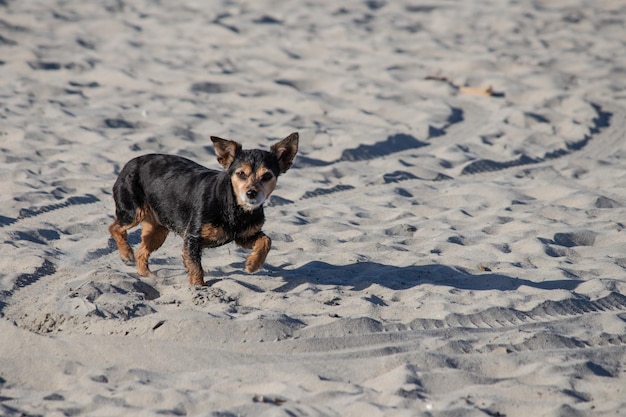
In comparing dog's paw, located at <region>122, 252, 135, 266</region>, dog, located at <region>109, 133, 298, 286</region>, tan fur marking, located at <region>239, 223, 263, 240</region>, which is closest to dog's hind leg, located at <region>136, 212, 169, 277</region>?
dog, located at <region>109, 133, 298, 286</region>

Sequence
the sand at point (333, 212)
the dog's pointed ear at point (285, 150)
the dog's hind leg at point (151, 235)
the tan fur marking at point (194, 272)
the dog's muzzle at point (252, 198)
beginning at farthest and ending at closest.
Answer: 1. the dog's hind leg at point (151, 235)
2. the dog's pointed ear at point (285, 150)
3. the tan fur marking at point (194, 272)
4. the dog's muzzle at point (252, 198)
5. the sand at point (333, 212)

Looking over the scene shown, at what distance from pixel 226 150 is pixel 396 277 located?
1581mm

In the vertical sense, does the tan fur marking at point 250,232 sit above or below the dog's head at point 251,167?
below

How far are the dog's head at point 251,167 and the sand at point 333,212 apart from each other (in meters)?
0.66

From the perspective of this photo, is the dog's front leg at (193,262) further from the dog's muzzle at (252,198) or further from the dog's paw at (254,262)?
the dog's muzzle at (252,198)

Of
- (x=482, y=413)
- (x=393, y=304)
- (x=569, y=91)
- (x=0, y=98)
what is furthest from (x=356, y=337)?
(x=569, y=91)

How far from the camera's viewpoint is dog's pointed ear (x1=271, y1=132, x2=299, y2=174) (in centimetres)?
616

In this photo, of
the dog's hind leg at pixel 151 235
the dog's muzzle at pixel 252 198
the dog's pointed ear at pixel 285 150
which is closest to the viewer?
the dog's muzzle at pixel 252 198

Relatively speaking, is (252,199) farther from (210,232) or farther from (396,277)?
(396,277)

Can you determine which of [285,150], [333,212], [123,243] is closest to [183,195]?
[123,243]

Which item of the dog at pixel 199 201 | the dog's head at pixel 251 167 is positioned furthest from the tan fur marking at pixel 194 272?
the dog's head at pixel 251 167

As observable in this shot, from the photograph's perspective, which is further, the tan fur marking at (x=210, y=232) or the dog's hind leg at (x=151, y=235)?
the dog's hind leg at (x=151, y=235)

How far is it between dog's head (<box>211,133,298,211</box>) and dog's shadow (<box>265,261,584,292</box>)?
2.21 feet

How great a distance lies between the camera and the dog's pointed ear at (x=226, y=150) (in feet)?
19.8
